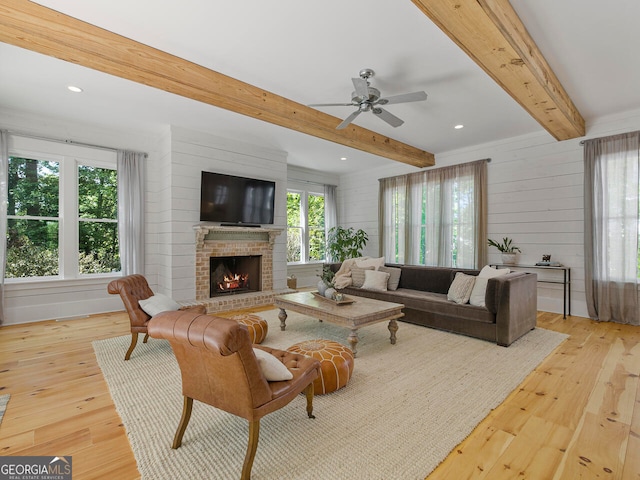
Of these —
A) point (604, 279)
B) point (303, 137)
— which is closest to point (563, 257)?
point (604, 279)

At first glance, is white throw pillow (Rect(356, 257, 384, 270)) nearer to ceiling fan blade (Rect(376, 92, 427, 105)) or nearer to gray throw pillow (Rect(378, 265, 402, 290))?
Result: gray throw pillow (Rect(378, 265, 402, 290))

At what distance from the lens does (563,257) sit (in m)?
4.84

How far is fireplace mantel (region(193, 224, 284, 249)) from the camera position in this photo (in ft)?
16.5

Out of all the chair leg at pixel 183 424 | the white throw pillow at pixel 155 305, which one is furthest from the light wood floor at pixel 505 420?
the white throw pillow at pixel 155 305

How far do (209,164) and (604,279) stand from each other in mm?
6186

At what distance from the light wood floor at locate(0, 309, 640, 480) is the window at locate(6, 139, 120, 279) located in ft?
5.31

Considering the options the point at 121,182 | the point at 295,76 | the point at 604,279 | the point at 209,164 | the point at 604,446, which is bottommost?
the point at 604,446

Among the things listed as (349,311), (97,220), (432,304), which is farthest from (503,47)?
(97,220)

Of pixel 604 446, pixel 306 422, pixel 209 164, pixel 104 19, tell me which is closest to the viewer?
pixel 604 446

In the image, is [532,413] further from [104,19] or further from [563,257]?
[104,19]

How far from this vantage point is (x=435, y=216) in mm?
6312

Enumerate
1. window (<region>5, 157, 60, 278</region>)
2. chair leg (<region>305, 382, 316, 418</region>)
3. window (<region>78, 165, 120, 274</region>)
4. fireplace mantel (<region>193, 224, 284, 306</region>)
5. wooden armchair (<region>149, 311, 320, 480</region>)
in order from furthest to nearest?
1. fireplace mantel (<region>193, 224, 284, 306</region>)
2. window (<region>78, 165, 120, 274</region>)
3. window (<region>5, 157, 60, 278</region>)
4. chair leg (<region>305, 382, 316, 418</region>)
5. wooden armchair (<region>149, 311, 320, 480</region>)

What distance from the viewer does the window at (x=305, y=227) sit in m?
7.54

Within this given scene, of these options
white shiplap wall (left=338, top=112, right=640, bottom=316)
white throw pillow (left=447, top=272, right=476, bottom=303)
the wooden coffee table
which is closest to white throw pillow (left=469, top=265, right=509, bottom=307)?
white throw pillow (left=447, top=272, right=476, bottom=303)
